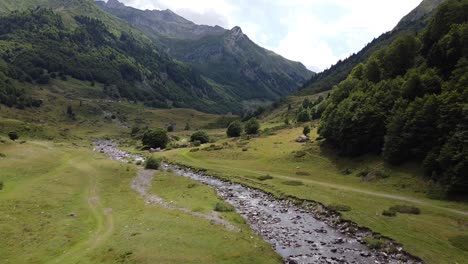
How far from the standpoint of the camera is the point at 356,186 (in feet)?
213

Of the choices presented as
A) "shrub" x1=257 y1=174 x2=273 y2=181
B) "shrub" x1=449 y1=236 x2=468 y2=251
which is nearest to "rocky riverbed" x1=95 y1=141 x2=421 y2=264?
"shrub" x1=449 y1=236 x2=468 y2=251

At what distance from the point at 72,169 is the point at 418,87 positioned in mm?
74732

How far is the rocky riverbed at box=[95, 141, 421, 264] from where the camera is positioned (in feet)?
116

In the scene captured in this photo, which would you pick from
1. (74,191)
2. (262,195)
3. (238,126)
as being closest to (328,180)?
(262,195)

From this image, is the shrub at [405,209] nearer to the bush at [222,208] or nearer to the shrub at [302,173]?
the bush at [222,208]

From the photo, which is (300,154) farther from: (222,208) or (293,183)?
(222,208)

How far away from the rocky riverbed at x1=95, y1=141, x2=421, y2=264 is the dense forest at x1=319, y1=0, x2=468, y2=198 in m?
20.5

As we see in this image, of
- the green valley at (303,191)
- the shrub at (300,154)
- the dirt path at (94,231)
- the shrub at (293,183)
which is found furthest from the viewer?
the shrub at (300,154)

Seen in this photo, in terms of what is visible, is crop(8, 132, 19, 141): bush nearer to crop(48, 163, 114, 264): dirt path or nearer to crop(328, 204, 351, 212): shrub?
crop(48, 163, 114, 264): dirt path

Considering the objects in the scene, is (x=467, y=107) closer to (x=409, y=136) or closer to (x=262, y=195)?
(x=409, y=136)

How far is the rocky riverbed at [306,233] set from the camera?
35344 mm

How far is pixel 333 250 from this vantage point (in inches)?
1467

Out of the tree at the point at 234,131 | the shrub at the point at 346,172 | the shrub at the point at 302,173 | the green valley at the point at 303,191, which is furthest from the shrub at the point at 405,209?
the tree at the point at 234,131

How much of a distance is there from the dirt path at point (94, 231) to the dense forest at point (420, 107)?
151 feet
